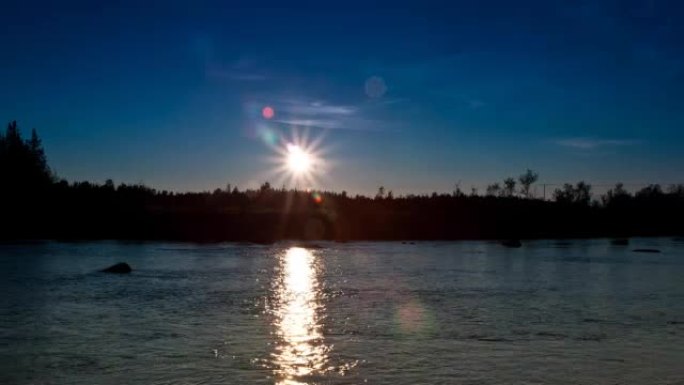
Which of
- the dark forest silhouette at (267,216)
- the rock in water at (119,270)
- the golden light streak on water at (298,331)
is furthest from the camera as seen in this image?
the dark forest silhouette at (267,216)

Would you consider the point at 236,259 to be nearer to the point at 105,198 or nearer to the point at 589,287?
the point at 589,287

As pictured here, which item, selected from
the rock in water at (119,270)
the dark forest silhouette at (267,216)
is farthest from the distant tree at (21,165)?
the rock in water at (119,270)

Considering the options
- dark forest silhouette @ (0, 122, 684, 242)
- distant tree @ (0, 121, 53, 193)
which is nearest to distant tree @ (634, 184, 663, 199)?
dark forest silhouette @ (0, 122, 684, 242)

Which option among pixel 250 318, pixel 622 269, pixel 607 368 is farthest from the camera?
pixel 622 269

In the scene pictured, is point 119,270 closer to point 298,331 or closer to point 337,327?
point 298,331

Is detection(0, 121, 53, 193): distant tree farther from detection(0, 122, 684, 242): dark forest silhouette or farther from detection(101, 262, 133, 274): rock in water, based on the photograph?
detection(101, 262, 133, 274): rock in water

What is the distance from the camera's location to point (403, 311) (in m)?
24.0

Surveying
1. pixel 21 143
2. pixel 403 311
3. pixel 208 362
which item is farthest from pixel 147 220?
pixel 208 362

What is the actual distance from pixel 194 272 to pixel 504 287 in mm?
17288

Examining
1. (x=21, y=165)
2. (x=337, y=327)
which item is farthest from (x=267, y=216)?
(x=337, y=327)

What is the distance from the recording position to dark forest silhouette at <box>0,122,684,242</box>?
8931 centimetres

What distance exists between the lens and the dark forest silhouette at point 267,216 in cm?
8931

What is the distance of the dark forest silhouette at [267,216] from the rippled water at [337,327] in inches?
2031

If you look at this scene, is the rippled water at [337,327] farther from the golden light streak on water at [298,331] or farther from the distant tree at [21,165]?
the distant tree at [21,165]
